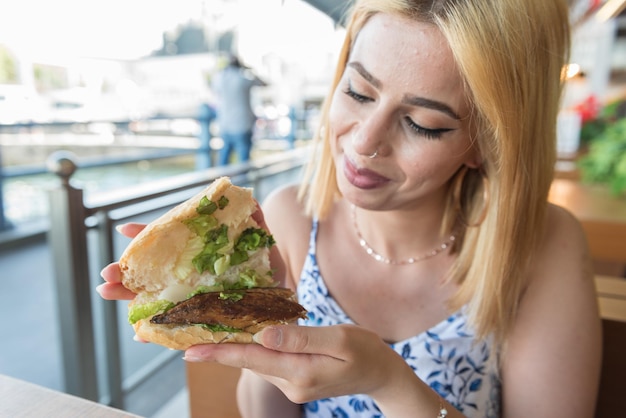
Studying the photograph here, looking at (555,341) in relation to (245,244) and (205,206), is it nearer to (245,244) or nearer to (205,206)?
(245,244)

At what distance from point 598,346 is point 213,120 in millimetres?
6058

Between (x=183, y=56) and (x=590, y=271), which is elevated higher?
(x=183, y=56)

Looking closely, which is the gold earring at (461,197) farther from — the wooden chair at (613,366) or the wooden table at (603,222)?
the wooden table at (603,222)

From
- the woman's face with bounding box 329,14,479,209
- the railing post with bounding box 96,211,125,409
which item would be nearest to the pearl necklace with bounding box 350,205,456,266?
the woman's face with bounding box 329,14,479,209

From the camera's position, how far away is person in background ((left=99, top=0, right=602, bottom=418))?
0.92m

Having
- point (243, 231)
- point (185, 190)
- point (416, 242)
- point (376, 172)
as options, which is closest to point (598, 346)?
point (416, 242)

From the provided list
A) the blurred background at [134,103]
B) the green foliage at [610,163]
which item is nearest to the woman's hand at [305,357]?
the blurred background at [134,103]

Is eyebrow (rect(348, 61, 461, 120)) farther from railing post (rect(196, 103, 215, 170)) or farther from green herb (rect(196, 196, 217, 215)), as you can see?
railing post (rect(196, 103, 215, 170))

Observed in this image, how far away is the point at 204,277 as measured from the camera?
37.7 inches

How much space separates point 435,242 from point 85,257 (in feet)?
4.74

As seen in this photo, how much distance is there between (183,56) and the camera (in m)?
9.18

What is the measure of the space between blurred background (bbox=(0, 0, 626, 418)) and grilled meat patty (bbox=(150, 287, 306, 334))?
86cm

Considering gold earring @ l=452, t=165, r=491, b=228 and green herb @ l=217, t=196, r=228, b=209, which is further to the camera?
gold earring @ l=452, t=165, r=491, b=228

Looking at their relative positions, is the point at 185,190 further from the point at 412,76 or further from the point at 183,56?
the point at 183,56
